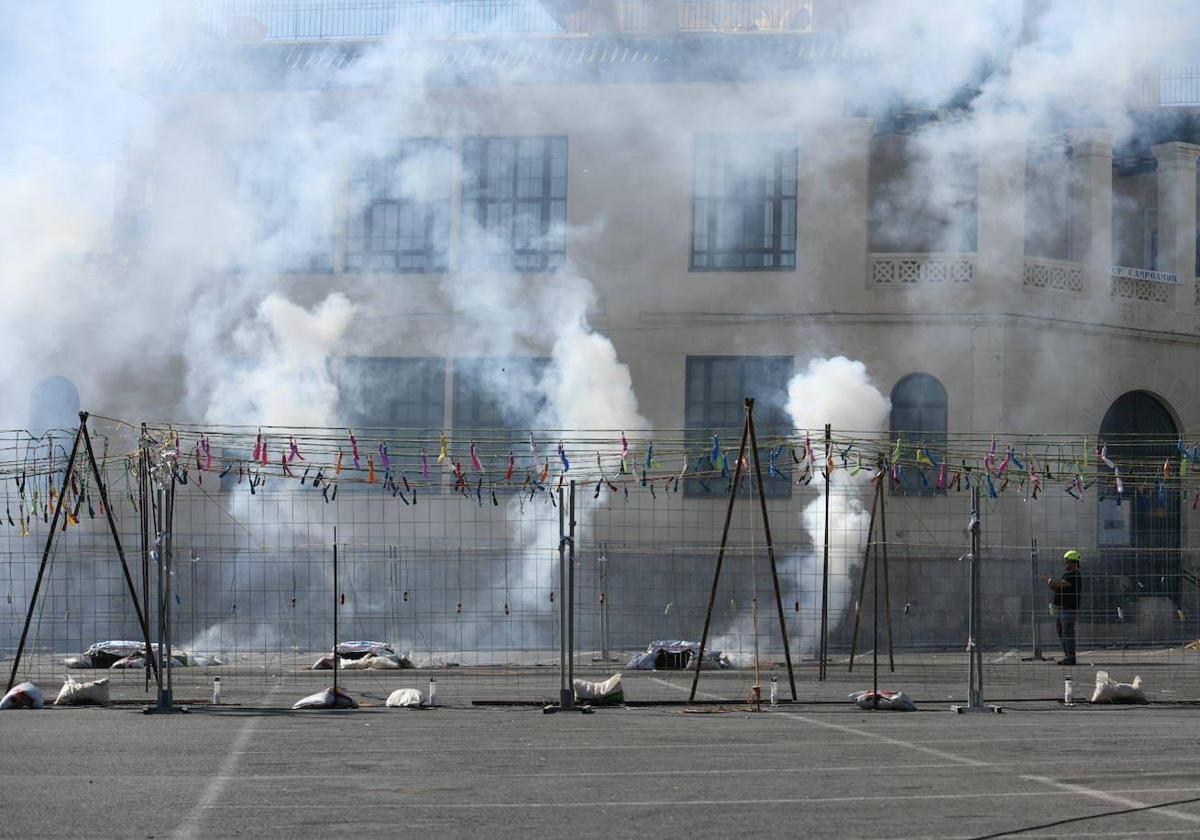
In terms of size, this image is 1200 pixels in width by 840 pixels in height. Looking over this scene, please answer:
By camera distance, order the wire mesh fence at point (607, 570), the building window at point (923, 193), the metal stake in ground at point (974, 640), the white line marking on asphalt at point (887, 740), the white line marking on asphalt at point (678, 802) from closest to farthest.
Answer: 1. the white line marking on asphalt at point (678, 802)
2. the white line marking on asphalt at point (887, 740)
3. the metal stake in ground at point (974, 640)
4. the wire mesh fence at point (607, 570)
5. the building window at point (923, 193)

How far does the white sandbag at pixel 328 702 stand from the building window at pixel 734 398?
1320 centimetres

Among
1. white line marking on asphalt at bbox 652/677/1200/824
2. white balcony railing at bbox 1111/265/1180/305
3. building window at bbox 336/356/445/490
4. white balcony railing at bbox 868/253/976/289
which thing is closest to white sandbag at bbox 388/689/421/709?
white line marking on asphalt at bbox 652/677/1200/824

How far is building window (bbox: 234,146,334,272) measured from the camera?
2820 centimetres

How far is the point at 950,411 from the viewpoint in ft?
90.6

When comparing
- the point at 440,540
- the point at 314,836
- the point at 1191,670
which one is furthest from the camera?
the point at 440,540

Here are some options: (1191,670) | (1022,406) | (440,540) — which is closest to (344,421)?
(440,540)

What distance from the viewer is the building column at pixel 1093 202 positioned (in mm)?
28031

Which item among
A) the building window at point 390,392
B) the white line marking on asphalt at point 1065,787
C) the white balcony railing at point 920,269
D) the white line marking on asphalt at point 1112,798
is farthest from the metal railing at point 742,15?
the white line marking on asphalt at point 1112,798

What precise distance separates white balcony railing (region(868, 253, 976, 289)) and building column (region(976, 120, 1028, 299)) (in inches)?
9.4

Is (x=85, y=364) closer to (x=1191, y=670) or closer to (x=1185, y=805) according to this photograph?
(x=1191, y=670)

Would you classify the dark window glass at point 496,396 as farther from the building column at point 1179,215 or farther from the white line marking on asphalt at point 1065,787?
the white line marking on asphalt at point 1065,787

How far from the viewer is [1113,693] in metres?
15.3

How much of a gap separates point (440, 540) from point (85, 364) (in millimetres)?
7023

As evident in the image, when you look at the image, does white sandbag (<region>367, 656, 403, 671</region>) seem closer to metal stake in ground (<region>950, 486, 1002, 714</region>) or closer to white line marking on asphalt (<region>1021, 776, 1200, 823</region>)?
metal stake in ground (<region>950, 486, 1002, 714</region>)
